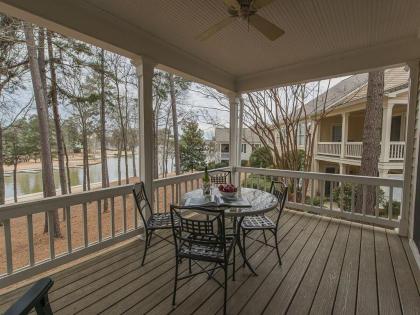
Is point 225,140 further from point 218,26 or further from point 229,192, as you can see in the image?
point 218,26

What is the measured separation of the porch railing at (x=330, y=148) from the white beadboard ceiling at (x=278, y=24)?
225 inches

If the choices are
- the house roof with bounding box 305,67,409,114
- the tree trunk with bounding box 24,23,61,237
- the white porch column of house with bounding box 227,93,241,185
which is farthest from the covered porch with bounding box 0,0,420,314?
the house roof with bounding box 305,67,409,114

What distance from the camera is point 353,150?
784 cm

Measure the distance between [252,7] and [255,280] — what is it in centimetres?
255

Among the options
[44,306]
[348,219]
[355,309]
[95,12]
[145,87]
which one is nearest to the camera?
[44,306]

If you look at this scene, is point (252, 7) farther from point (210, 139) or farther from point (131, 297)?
point (210, 139)

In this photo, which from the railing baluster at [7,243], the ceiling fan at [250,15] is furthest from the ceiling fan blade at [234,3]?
the railing baluster at [7,243]

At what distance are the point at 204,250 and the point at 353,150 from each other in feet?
26.0

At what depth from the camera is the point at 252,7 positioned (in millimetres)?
1913

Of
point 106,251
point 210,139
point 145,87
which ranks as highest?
point 145,87

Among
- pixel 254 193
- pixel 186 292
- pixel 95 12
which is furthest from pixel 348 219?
pixel 95 12

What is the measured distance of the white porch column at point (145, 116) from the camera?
298 cm

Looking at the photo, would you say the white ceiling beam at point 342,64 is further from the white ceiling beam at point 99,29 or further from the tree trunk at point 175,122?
the tree trunk at point 175,122

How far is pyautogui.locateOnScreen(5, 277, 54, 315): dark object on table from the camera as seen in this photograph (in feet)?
2.18
